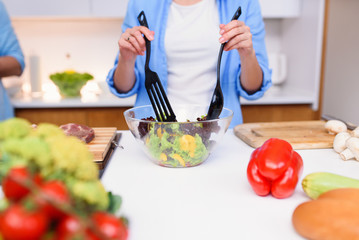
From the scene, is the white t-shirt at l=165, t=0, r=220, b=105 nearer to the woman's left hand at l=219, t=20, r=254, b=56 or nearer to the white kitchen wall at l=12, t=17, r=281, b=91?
the woman's left hand at l=219, t=20, r=254, b=56

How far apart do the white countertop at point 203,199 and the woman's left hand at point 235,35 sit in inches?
12.2

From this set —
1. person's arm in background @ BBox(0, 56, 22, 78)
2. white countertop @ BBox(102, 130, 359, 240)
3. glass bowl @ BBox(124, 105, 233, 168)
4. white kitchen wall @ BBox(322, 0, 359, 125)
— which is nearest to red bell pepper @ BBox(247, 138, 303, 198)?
white countertop @ BBox(102, 130, 359, 240)

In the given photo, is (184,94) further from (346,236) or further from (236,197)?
(346,236)

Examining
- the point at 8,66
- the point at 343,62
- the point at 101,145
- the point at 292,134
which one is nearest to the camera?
the point at 101,145

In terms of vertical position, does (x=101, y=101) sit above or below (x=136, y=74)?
below

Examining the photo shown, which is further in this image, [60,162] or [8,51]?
[8,51]

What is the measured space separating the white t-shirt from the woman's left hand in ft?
1.37

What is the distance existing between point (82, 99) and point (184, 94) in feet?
3.28

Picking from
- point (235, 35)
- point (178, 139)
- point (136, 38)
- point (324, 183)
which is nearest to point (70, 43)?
point (136, 38)

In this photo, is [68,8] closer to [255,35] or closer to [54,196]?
[255,35]

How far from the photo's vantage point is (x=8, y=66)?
172cm

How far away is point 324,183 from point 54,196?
458 millimetres

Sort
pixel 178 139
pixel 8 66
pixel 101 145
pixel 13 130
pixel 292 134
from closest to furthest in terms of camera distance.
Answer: pixel 13 130 < pixel 178 139 < pixel 101 145 < pixel 292 134 < pixel 8 66

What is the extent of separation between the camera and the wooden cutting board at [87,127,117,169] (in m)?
0.79
